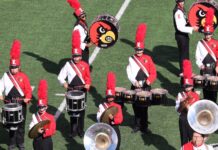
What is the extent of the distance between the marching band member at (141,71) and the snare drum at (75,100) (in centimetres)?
120

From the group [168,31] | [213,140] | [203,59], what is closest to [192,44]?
[168,31]

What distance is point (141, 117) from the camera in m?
16.2

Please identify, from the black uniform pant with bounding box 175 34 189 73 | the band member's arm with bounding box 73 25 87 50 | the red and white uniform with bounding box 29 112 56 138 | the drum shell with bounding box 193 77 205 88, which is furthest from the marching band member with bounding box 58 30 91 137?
the black uniform pant with bounding box 175 34 189 73

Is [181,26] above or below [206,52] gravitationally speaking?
above

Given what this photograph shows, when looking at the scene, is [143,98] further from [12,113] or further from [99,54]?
[99,54]

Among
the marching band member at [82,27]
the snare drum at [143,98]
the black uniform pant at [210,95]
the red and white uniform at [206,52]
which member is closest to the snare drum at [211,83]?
the black uniform pant at [210,95]

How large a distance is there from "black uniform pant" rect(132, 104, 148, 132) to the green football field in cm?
19

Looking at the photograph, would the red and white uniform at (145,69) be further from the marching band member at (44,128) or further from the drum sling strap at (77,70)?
the marching band member at (44,128)

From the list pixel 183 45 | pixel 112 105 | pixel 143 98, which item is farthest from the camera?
pixel 183 45

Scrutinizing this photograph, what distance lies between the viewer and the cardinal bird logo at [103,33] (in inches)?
674

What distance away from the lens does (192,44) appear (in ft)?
66.9

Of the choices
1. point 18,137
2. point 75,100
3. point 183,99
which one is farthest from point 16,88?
point 183,99

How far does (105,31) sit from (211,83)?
9.38ft

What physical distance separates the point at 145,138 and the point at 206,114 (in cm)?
271
